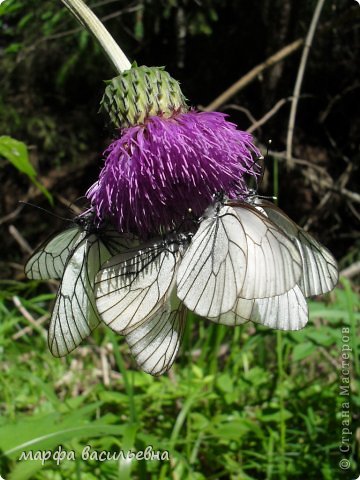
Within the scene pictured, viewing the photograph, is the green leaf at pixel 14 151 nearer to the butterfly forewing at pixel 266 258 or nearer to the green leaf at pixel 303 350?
the butterfly forewing at pixel 266 258

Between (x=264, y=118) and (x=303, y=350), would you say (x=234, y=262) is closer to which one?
(x=303, y=350)

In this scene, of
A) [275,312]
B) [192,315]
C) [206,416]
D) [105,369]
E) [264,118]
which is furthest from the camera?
[105,369]

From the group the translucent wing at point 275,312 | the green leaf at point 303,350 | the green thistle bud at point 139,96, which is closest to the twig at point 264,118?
the green leaf at point 303,350

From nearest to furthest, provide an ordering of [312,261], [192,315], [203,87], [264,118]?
[312,261], [264,118], [192,315], [203,87]

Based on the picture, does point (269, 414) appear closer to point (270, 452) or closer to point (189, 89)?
point (270, 452)

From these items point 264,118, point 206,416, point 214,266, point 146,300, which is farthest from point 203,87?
point 146,300

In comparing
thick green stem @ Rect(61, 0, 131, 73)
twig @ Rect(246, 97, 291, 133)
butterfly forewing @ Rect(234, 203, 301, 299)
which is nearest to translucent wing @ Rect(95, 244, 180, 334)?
butterfly forewing @ Rect(234, 203, 301, 299)
